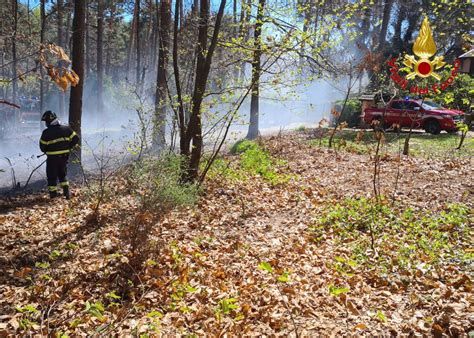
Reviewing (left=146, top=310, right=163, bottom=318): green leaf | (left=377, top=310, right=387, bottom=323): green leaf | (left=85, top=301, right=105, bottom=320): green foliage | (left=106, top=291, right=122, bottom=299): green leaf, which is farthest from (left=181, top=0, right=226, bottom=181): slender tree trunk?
(left=377, top=310, right=387, bottom=323): green leaf

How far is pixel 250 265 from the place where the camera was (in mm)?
5230

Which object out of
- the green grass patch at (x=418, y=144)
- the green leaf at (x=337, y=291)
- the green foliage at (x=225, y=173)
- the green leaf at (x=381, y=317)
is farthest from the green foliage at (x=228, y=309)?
the green grass patch at (x=418, y=144)

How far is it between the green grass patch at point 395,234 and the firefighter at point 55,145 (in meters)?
5.46

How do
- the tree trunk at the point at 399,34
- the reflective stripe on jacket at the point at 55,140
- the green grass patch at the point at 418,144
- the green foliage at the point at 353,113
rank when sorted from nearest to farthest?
the reflective stripe on jacket at the point at 55,140 → the green grass patch at the point at 418,144 → the green foliage at the point at 353,113 → the tree trunk at the point at 399,34

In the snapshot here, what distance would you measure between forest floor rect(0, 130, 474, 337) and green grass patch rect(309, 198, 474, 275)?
22mm

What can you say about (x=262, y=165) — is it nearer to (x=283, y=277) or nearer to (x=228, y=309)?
(x=283, y=277)

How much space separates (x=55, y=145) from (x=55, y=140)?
0.35 feet

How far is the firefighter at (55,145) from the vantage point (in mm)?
8289

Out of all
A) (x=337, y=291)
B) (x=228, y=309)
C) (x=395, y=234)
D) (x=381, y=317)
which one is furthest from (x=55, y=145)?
(x=381, y=317)

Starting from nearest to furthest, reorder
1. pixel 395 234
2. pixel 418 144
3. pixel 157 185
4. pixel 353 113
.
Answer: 1. pixel 157 185
2. pixel 395 234
3. pixel 418 144
4. pixel 353 113

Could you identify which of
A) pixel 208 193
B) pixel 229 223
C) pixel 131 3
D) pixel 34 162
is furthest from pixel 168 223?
pixel 131 3

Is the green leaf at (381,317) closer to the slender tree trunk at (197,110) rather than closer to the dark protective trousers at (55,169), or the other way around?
the slender tree trunk at (197,110)

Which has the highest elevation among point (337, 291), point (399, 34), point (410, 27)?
point (410, 27)

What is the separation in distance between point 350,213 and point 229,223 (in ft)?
7.06
